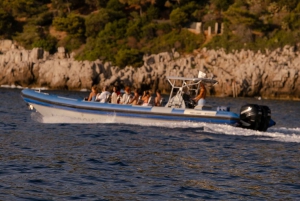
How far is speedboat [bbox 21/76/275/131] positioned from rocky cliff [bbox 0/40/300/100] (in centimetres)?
2421

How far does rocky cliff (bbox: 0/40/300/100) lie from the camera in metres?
50.6

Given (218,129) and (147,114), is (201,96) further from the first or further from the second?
(147,114)

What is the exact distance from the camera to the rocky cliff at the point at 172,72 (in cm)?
5056

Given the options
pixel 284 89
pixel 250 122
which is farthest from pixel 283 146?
pixel 284 89

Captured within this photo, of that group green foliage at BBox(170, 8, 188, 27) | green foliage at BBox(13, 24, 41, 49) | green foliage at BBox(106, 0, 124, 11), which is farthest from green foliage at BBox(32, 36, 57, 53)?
green foliage at BBox(170, 8, 188, 27)

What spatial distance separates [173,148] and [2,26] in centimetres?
5097

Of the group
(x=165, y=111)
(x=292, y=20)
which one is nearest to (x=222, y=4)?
(x=292, y=20)

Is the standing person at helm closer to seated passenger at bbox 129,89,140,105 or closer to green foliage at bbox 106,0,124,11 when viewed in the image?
seated passenger at bbox 129,89,140,105

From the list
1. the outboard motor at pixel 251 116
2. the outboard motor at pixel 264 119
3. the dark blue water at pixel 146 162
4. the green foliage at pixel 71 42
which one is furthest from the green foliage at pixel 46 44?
the outboard motor at pixel 264 119

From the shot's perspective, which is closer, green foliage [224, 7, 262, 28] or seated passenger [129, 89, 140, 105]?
seated passenger [129, 89, 140, 105]

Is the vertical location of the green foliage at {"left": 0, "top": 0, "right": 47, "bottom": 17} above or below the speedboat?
above

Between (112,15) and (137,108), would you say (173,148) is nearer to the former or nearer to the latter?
(137,108)

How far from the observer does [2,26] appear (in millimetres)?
66812

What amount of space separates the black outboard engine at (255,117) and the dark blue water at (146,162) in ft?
0.99
